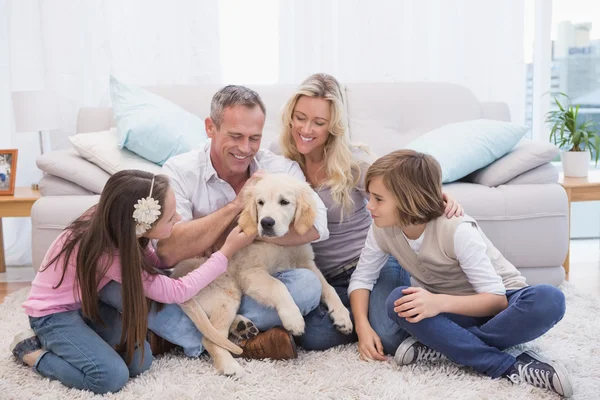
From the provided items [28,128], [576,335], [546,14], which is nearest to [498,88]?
[546,14]

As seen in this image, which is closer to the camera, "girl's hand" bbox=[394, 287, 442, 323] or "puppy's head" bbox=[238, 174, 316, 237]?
"girl's hand" bbox=[394, 287, 442, 323]

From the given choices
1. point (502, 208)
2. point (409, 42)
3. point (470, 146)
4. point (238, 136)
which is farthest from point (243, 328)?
point (409, 42)

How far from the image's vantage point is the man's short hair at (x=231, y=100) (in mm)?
2244

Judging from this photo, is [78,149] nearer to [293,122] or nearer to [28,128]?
[28,128]

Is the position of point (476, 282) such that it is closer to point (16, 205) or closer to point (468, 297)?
point (468, 297)

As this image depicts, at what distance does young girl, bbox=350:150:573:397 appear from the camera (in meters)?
1.95

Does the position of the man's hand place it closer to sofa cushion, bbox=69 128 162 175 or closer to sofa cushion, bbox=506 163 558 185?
sofa cushion, bbox=69 128 162 175

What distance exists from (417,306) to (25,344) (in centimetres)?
131

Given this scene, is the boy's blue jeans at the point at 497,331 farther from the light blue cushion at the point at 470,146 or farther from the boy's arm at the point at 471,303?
the light blue cushion at the point at 470,146

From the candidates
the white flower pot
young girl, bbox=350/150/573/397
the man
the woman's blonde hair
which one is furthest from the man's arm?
the white flower pot

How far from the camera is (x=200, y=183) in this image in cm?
239

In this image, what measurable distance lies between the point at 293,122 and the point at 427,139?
3.43 ft

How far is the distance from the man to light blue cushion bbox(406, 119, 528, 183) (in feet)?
3.10

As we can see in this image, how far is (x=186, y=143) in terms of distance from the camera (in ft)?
10.3
